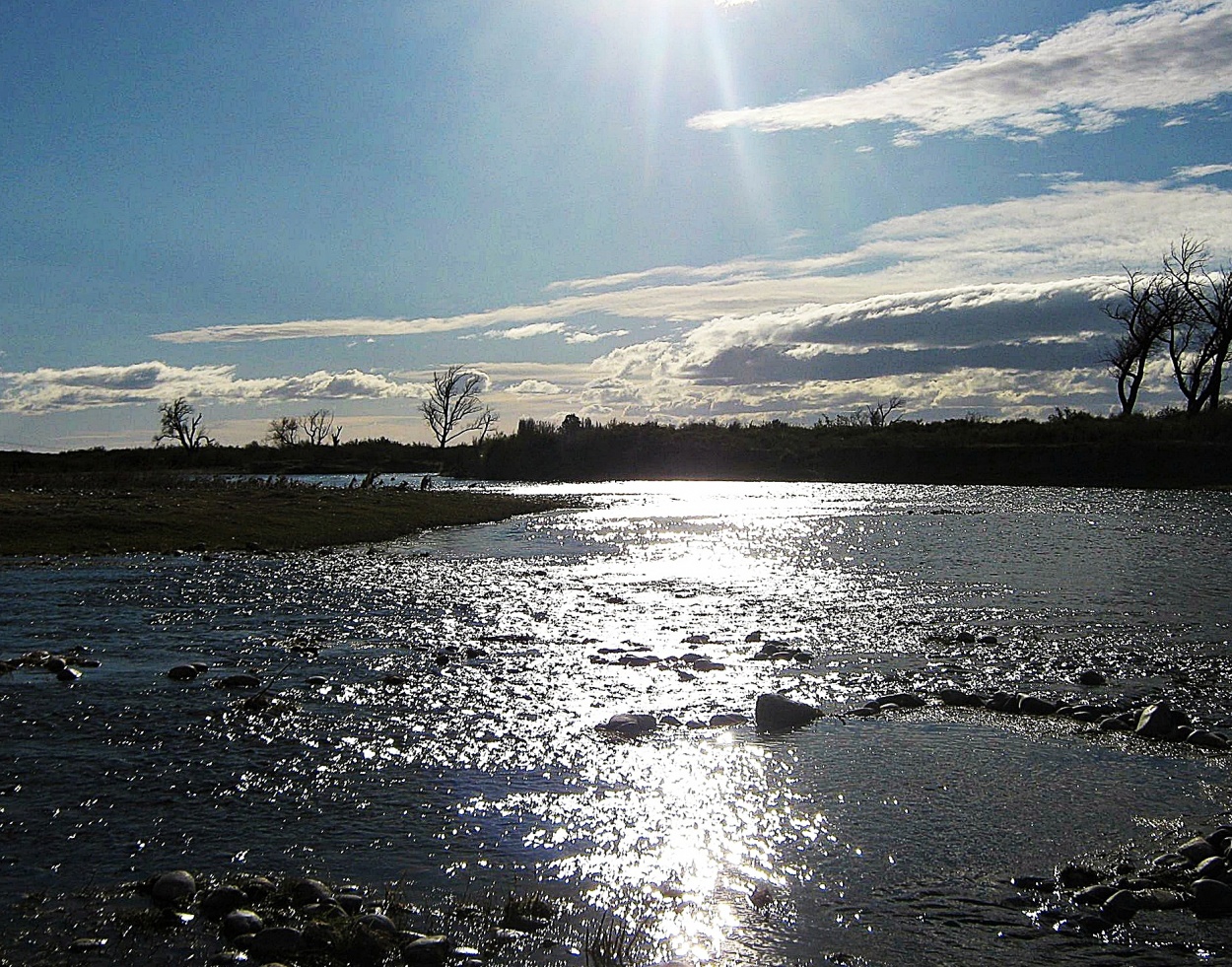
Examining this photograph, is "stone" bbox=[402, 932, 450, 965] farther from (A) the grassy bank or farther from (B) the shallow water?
(A) the grassy bank

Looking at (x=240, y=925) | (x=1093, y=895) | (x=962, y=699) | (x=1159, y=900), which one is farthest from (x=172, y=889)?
(x=962, y=699)

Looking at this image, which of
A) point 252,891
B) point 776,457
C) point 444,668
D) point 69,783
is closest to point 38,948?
point 252,891

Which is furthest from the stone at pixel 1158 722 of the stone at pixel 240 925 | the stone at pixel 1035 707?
the stone at pixel 240 925

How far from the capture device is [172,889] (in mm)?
6805

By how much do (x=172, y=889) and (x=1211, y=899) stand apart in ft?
23.1

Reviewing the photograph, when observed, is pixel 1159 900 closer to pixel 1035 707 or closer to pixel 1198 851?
pixel 1198 851

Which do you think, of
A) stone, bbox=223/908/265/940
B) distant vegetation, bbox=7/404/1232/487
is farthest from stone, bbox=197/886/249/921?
distant vegetation, bbox=7/404/1232/487

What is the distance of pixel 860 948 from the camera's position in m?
6.34

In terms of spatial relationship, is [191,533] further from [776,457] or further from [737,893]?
[776,457]

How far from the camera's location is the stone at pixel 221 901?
660 centimetres

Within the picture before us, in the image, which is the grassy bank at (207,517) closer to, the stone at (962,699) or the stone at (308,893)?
the stone at (962,699)

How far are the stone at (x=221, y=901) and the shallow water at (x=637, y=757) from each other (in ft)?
2.19

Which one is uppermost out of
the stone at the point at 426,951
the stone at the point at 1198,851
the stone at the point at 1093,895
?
the stone at the point at 426,951

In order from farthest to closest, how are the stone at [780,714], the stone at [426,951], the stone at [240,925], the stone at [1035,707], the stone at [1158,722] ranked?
the stone at [1035,707] < the stone at [780,714] < the stone at [1158,722] < the stone at [240,925] < the stone at [426,951]
